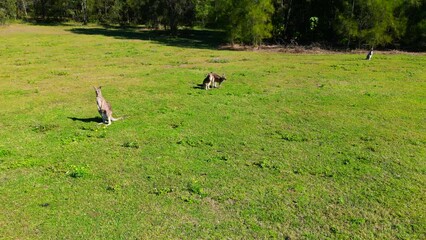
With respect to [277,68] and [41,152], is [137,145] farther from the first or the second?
[277,68]

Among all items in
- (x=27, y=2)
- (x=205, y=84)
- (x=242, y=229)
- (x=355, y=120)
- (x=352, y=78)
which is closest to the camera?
(x=242, y=229)

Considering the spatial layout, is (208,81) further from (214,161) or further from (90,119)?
(214,161)

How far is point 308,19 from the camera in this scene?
41969mm

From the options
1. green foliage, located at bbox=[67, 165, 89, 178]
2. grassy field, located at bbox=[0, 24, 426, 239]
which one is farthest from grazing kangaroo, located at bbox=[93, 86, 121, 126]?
green foliage, located at bbox=[67, 165, 89, 178]

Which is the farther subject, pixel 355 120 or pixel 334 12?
pixel 334 12

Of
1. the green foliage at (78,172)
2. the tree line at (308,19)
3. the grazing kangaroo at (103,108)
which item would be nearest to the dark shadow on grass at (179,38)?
the tree line at (308,19)

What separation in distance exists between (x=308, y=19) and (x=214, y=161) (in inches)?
1459

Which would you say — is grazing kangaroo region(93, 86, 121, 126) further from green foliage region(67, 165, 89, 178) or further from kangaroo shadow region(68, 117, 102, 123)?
green foliage region(67, 165, 89, 178)

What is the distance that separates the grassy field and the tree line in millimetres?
18042

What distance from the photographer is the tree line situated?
33.8 meters

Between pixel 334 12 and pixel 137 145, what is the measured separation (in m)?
35.6

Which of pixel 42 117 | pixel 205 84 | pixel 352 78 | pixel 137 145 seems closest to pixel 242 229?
pixel 137 145

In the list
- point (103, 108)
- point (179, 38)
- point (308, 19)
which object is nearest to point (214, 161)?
point (103, 108)

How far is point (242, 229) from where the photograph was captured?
6.67 m
